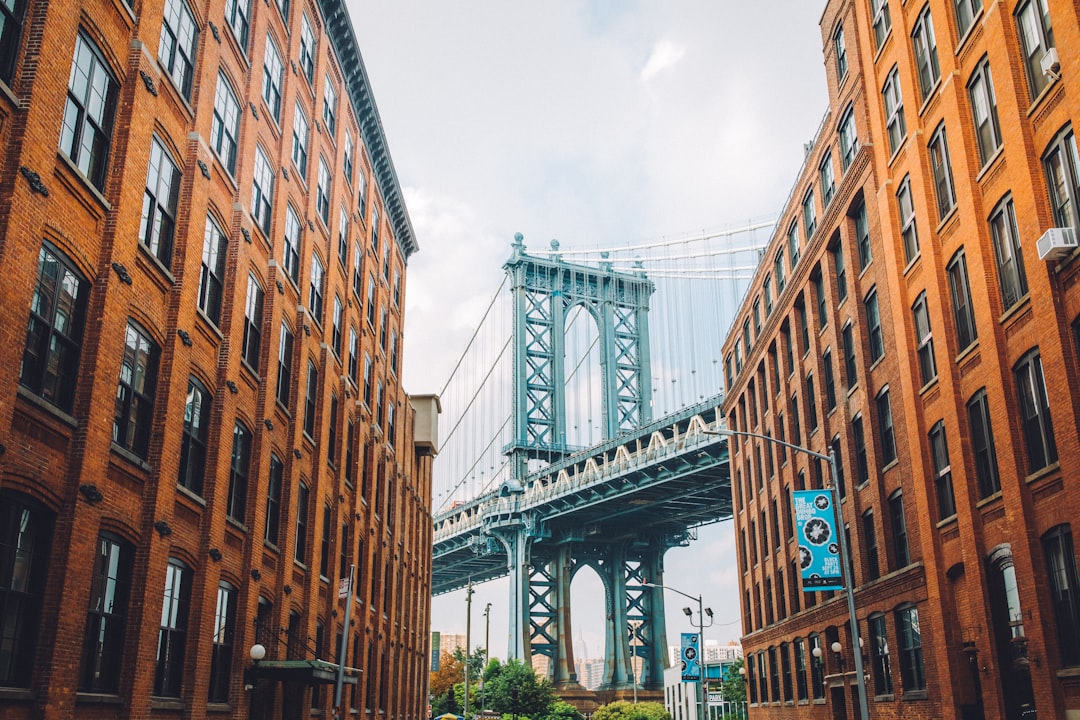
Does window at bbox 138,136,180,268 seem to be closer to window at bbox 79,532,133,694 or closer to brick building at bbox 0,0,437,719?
brick building at bbox 0,0,437,719

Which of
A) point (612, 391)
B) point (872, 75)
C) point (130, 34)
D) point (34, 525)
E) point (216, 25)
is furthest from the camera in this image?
point (612, 391)

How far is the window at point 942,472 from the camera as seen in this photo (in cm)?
2473

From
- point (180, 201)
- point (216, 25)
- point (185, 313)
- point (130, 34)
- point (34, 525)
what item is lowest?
point (34, 525)

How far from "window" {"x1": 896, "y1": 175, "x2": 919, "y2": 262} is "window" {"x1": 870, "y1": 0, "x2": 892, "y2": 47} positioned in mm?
5094

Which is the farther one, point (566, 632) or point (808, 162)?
point (566, 632)

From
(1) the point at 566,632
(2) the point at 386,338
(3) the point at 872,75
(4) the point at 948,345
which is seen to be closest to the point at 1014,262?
(4) the point at 948,345

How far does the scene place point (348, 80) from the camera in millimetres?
38656

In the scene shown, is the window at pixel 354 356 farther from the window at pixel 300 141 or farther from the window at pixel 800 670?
the window at pixel 800 670

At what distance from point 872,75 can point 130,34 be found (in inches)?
852

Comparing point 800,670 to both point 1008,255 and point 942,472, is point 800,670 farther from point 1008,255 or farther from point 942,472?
point 1008,255

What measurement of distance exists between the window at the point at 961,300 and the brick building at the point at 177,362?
1731 cm

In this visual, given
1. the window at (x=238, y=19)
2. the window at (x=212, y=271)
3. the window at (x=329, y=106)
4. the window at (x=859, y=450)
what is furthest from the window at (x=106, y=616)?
the window at (x=859, y=450)

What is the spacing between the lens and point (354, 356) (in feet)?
125

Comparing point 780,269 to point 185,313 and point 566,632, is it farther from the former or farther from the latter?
point 566,632
